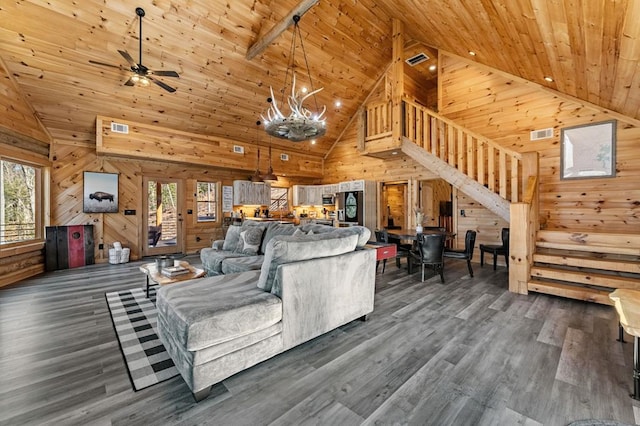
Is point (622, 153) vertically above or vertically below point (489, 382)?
above

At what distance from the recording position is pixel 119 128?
5.57 m

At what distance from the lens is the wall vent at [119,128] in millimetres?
5508

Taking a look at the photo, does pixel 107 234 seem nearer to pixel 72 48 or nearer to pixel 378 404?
pixel 72 48

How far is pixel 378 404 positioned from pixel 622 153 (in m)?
5.62

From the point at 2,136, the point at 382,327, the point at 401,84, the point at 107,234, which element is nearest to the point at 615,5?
the point at 382,327

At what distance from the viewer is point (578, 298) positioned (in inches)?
137

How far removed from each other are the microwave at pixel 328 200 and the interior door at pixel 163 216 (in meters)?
4.26

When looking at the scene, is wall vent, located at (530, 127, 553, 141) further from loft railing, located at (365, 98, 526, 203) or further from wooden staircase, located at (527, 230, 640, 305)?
wooden staircase, located at (527, 230, 640, 305)

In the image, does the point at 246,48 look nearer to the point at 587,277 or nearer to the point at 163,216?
the point at 163,216

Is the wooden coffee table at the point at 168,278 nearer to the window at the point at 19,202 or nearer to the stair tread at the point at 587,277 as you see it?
the window at the point at 19,202

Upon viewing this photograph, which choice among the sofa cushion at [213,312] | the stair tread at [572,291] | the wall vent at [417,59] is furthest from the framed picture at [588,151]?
the sofa cushion at [213,312]

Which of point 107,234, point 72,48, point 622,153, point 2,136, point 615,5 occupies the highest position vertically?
point 72,48

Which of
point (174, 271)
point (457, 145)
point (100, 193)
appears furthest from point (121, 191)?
point (457, 145)

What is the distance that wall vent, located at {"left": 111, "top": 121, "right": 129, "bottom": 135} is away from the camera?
18.1 ft
